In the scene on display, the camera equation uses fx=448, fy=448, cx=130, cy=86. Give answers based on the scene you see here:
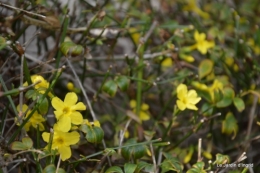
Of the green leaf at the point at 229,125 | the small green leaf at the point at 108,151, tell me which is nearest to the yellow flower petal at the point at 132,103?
the green leaf at the point at 229,125

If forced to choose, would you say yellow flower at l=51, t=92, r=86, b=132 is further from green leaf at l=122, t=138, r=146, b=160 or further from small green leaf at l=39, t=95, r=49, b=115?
green leaf at l=122, t=138, r=146, b=160

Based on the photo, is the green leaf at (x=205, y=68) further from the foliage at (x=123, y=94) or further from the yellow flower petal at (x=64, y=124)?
the yellow flower petal at (x=64, y=124)

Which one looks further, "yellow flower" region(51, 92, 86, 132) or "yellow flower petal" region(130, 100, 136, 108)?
"yellow flower petal" region(130, 100, 136, 108)

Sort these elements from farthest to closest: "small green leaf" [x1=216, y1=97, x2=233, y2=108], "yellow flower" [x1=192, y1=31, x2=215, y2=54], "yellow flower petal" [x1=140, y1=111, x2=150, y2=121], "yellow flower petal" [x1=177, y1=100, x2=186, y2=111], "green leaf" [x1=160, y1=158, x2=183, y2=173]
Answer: "yellow flower" [x1=192, y1=31, x2=215, y2=54]
"yellow flower petal" [x1=140, y1=111, x2=150, y2=121]
"small green leaf" [x1=216, y1=97, x2=233, y2=108]
"yellow flower petal" [x1=177, y1=100, x2=186, y2=111]
"green leaf" [x1=160, y1=158, x2=183, y2=173]

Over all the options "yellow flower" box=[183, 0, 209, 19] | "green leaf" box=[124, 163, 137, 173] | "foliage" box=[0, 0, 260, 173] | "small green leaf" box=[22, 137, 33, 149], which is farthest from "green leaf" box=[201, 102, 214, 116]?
"yellow flower" box=[183, 0, 209, 19]

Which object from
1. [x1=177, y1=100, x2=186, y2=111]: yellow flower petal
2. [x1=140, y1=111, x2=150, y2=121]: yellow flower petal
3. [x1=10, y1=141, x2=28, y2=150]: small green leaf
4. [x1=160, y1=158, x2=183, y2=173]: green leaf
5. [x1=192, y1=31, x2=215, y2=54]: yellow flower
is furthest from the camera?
[x1=192, y1=31, x2=215, y2=54]: yellow flower

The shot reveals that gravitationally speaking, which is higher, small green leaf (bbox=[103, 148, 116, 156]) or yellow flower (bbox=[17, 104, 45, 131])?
yellow flower (bbox=[17, 104, 45, 131])

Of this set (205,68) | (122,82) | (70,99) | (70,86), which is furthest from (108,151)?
(205,68)

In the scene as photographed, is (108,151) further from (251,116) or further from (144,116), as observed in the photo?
(251,116)
